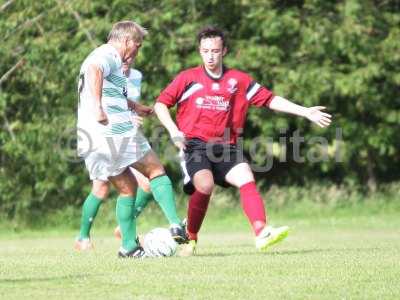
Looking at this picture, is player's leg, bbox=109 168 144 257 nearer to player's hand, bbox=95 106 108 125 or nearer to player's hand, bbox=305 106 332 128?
player's hand, bbox=95 106 108 125

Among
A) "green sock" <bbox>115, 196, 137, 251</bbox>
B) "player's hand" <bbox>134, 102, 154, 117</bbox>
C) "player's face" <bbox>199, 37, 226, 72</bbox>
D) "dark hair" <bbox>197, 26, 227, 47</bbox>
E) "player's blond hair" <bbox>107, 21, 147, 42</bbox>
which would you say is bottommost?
"green sock" <bbox>115, 196, 137, 251</bbox>

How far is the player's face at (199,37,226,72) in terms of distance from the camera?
9.52 meters

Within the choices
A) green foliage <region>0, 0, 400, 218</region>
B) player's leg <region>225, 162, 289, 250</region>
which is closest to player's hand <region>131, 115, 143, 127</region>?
player's leg <region>225, 162, 289, 250</region>

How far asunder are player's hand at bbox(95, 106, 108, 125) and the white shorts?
0.42m

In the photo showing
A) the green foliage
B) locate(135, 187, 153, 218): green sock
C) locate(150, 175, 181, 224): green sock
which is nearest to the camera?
locate(150, 175, 181, 224): green sock

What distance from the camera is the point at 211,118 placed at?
9.52 meters

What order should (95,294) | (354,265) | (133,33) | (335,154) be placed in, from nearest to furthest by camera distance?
1. (95,294)
2. (354,265)
3. (133,33)
4. (335,154)

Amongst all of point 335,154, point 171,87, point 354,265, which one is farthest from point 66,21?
point 354,265

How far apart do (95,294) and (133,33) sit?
3122mm

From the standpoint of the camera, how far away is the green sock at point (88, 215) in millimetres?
11383

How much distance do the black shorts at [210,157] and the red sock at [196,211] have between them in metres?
0.20

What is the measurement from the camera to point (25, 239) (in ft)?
50.2

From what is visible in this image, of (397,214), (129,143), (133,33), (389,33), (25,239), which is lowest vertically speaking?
(397,214)

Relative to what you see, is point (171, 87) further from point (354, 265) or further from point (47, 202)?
point (47, 202)
